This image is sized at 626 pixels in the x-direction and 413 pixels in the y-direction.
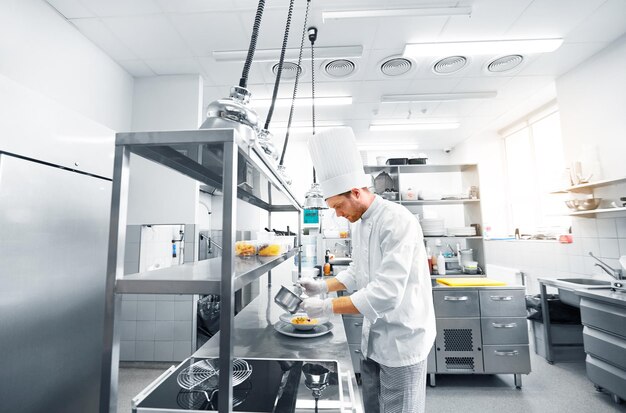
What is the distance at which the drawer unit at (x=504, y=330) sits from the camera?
2791mm

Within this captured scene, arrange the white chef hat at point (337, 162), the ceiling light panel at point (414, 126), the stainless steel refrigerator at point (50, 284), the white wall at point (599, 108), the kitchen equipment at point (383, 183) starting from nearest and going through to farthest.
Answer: the stainless steel refrigerator at point (50, 284), the white chef hat at point (337, 162), the white wall at point (599, 108), the kitchen equipment at point (383, 183), the ceiling light panel at point (414, 126)

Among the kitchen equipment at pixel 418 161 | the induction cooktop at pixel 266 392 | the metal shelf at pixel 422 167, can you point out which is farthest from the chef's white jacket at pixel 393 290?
the kitchen equipment at pixel 418 161

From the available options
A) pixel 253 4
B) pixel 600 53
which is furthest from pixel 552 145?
pixel 253 4

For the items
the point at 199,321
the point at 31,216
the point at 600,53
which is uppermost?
the point at 600,53

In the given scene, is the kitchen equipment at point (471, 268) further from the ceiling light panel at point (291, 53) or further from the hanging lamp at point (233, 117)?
the hanging lamp at point (233, 117)

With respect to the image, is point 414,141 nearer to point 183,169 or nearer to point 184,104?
point 184,104

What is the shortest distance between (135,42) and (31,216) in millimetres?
2184

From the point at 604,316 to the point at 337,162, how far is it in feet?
8.39

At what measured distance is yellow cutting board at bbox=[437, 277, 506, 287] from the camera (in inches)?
113

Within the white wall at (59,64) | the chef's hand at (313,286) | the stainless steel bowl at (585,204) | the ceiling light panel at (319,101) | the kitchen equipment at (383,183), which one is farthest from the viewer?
the ceiling light panel at (319,101)

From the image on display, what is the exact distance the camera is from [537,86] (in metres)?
3.85

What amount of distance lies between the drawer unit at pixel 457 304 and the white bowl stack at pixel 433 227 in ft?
2.36

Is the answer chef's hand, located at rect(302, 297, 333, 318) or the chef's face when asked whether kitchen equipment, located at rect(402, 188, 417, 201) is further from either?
chef's hand, located at rect(302, 297, 333, 318)

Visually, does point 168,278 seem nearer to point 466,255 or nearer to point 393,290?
point 393,290
